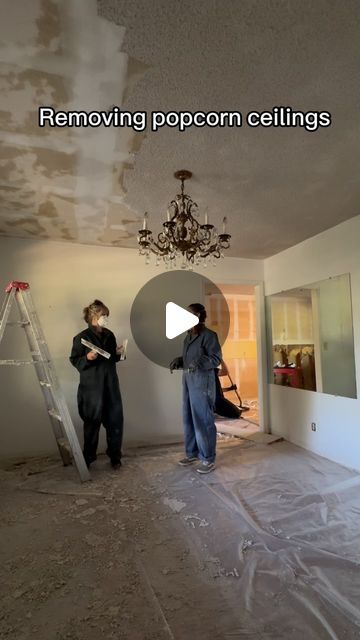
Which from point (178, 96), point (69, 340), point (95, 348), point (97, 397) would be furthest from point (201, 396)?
point (178, 96)

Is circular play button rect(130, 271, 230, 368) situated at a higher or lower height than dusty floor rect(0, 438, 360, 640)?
higher

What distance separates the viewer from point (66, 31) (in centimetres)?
117

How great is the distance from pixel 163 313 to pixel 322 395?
189 centimetres

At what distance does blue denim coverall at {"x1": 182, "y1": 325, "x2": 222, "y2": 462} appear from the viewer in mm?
2883

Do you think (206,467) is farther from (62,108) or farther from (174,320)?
(62,108)

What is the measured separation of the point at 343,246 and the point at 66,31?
2.66m

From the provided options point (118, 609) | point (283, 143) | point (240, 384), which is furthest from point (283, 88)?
point (240, 384)

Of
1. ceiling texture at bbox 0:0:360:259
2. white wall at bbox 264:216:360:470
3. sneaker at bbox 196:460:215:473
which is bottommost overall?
sneaker at bbox 196:460:215:473

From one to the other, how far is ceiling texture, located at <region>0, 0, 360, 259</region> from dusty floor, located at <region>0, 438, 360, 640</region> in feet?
7.16

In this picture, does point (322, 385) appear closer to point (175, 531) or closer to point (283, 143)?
point (175, 531)

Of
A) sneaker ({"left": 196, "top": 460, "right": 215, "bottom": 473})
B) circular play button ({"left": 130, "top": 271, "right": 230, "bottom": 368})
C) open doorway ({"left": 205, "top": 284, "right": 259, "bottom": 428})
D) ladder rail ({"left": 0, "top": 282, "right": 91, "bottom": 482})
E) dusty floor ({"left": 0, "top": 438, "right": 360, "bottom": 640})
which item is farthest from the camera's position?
open doorway ({"left": 205, "top": 284, "right": 259, "bottom": 428})

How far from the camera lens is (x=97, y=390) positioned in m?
2.90

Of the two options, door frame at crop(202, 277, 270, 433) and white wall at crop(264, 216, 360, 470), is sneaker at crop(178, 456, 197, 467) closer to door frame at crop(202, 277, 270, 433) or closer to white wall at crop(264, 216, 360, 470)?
white wall at crop(264, 216, 360, 470)

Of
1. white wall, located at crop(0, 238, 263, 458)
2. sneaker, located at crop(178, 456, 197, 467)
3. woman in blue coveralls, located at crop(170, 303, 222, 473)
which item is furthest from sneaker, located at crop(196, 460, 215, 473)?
white wall, located at crop(0, 238, 263, 458)
